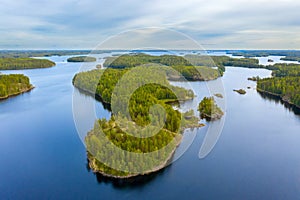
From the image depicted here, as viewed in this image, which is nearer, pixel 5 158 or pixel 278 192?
pixel 278 192

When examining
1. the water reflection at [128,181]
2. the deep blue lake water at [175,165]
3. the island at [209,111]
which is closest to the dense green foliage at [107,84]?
the island at [209,111]

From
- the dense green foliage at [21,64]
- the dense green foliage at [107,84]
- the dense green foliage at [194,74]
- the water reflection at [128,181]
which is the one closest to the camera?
the water reflection at [128,181]

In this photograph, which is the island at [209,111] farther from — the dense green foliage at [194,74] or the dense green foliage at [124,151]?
the dense green foliage at [194,74]

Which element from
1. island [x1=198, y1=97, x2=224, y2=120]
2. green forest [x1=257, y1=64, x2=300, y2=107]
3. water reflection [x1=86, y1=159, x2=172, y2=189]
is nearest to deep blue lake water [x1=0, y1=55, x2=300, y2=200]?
water reflection [x1=86, y1=159, x2=172, y2=189]

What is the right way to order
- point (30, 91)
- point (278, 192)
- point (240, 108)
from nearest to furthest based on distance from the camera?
point (278, 192)
point (240, 108)
point (30, 91)

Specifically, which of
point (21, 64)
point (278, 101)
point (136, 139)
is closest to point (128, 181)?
point (136, 139)

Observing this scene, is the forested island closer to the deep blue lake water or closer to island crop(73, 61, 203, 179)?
the deep blue lake water

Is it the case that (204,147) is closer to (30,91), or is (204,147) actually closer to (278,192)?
(278,192)

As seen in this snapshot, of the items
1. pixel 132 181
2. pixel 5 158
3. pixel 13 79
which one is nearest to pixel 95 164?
pixel 132 181
